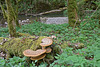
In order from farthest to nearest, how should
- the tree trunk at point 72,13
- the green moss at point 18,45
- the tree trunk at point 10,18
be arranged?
the tree trunk at point 72,13, the tree trunk at point 10,18, the green moss at point 18,45

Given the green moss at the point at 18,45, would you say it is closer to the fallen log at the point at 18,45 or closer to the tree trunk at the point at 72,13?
the fallen log at the point at 18,45

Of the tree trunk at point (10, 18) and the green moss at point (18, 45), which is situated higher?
the tree trunk at point (10, 18)

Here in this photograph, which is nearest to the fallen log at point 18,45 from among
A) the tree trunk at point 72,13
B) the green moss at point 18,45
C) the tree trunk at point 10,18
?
the green moss at point 18,45

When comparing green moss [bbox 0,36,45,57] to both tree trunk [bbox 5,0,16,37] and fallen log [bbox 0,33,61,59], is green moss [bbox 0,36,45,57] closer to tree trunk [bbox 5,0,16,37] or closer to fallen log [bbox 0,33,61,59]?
fallen log [bbox 0,33,61,59]

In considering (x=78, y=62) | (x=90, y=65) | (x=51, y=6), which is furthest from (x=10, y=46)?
(x=51, y=6)

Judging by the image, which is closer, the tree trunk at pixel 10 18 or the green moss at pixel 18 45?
the green moss at pixel 18 45

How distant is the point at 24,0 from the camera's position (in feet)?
80.9

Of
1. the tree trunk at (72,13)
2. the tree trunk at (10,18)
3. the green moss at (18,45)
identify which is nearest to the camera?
the green moss at (18,45)

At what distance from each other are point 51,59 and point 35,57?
22.9 inches

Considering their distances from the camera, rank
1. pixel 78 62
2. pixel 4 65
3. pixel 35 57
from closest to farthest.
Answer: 1. pixel 78 62
2. pixel 4 65
3. pixel 35 57

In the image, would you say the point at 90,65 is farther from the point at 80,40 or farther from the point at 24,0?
the point at 24,0

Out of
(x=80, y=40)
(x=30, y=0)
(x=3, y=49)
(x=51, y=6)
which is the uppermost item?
(x=30, y=0)

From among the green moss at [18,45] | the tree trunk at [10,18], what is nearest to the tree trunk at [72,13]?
the tree trunk at [10,18]

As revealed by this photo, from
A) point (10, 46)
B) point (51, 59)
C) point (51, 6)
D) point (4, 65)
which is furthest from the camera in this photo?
point (51, 6)
